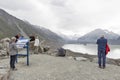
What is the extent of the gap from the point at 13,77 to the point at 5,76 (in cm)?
183

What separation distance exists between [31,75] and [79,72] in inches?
129

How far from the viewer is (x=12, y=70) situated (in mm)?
16500

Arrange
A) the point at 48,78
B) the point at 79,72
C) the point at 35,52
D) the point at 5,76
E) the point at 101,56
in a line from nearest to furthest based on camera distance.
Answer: the point at 5,76, the point at 48,78, the point at 79,72, the point at 101,56, the point at 35,52

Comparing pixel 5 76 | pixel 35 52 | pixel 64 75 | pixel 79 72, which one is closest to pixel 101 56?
pixel 79 72

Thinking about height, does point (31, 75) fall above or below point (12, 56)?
below

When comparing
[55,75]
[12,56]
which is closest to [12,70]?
[12,56]

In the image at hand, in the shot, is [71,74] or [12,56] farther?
[12,56]

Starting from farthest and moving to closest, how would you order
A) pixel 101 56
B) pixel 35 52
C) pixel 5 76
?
1. pixel 35 52
2. pixel 101 56
3. pixel 5 76

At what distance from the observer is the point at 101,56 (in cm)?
1891

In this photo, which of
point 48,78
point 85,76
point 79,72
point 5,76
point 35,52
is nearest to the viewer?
point 5,76

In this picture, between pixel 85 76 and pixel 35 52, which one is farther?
pixel 35 52

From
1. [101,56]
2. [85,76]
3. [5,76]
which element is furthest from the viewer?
[101,56]

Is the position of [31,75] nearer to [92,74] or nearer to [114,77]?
[92,74]

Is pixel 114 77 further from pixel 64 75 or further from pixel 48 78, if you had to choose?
pixel 48 78
